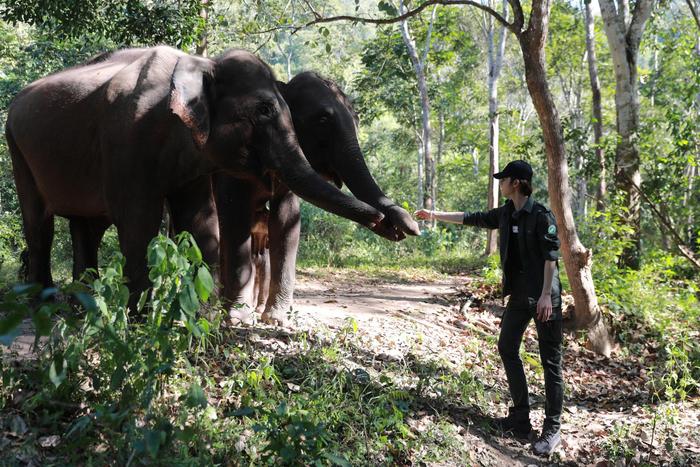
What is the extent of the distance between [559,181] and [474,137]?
64.6 ft

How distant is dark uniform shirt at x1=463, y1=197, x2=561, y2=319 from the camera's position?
515 centimetres

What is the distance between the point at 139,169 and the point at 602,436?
4306 mm

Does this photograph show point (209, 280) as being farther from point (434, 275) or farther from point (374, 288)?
point (434, 275)

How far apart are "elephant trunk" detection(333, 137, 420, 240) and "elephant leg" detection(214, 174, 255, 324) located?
2.82 ft

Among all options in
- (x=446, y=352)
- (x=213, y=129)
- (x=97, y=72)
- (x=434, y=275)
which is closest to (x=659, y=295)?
(x=446, y=352)

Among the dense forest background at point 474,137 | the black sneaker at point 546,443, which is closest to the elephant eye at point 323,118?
the dense forest background at point 474,137

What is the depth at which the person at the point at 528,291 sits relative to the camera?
16.9ft

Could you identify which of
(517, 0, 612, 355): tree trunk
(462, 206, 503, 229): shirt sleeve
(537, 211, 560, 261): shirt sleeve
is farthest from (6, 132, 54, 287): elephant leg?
(517, 0, 612, 355): tree trunk

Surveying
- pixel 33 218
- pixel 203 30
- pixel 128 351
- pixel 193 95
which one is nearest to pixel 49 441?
pixel 128 351

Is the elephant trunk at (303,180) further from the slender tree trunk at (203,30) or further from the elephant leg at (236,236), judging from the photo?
the slender tree trunk at (203,30)

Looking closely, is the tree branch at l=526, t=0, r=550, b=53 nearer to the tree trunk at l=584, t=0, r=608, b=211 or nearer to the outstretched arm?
the outstretched arm

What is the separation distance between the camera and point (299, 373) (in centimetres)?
530

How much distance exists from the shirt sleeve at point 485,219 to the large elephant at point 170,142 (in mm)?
841

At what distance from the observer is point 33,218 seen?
6.96m
